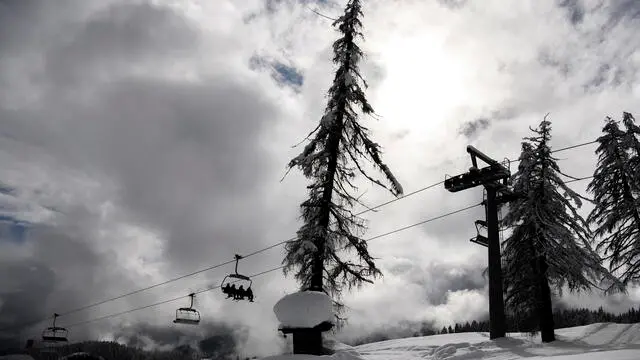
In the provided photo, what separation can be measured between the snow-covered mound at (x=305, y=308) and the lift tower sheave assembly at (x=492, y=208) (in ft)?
33.2

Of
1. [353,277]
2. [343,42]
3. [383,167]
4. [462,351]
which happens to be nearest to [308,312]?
[353,277]

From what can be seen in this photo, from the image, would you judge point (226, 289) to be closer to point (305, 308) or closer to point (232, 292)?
point (232, 292)

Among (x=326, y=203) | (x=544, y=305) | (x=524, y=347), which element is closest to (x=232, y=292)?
(x=326, y=203)

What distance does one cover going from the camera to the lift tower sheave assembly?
821 inches

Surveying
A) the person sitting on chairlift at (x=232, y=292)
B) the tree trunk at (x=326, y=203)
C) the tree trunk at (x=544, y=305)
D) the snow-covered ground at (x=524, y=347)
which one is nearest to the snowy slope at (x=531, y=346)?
the snow-covered ground at (x=524, y=347)

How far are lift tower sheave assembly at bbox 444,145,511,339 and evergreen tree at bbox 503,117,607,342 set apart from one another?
77.5 inches

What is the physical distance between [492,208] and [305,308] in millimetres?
12417

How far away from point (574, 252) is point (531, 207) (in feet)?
10.2

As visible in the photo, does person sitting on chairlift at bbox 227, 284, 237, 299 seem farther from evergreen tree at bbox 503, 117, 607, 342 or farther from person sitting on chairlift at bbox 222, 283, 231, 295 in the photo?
evergreen tree at bbox 503, 117, 607, 342

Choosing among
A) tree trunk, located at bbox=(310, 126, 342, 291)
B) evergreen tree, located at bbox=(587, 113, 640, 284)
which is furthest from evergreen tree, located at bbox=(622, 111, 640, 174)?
tree trunk, located at bbox=(310, 126, 342, 291)

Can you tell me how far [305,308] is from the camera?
14.4 metres

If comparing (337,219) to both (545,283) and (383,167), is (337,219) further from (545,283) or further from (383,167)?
(545,283)

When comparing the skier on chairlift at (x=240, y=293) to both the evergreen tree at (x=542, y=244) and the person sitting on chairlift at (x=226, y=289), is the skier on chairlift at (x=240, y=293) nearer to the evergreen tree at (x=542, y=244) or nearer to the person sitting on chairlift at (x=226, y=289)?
the person sitting on chairlift at (x=226, y=289)

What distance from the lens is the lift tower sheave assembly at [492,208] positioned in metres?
20.9
